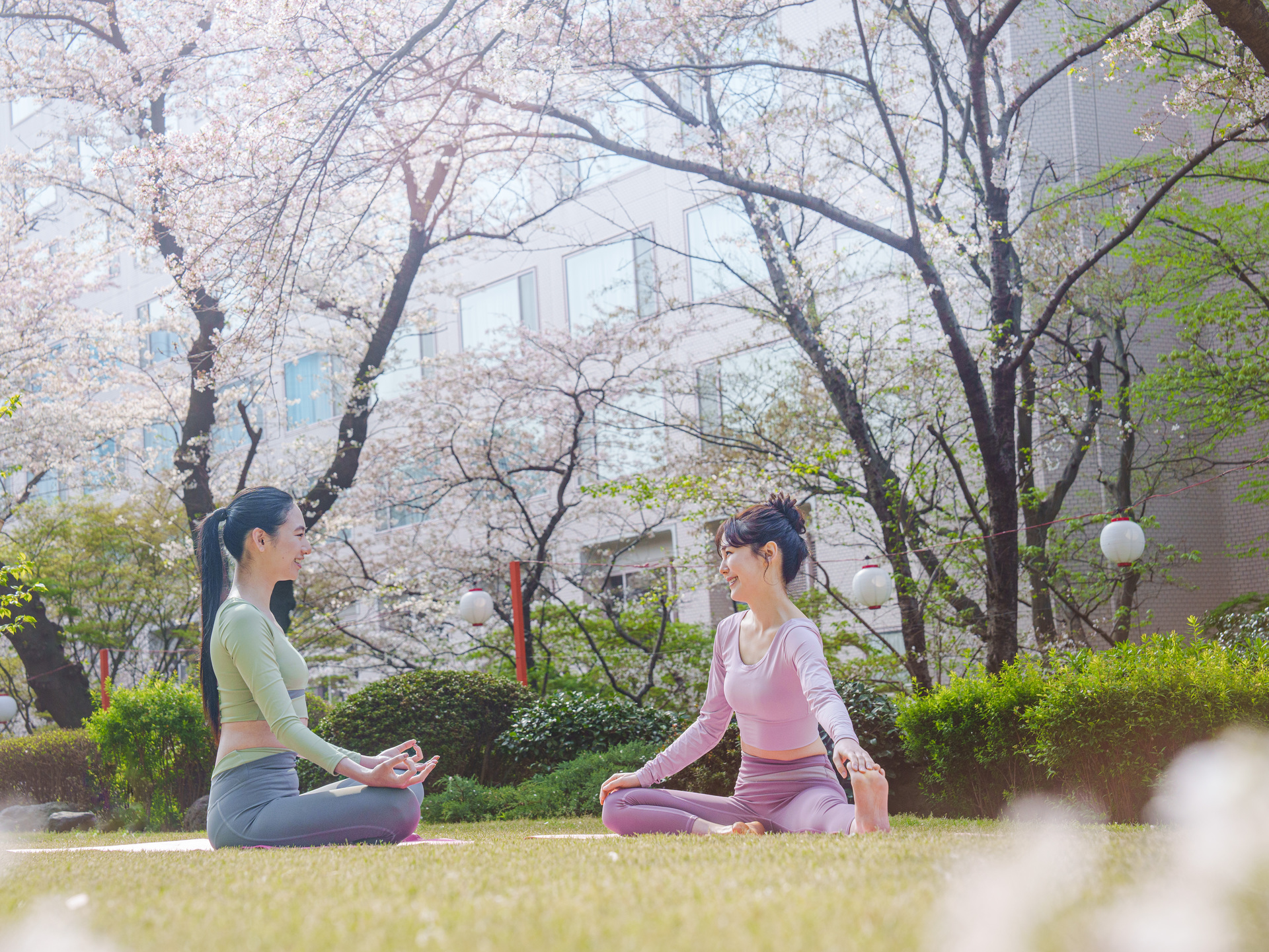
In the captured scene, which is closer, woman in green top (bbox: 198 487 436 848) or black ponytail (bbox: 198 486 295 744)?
woman in green top (bbox: 198 487 436 848)

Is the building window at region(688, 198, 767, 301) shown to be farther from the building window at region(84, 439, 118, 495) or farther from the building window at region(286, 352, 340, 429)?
the building window at region(84, 439, 118, 495)

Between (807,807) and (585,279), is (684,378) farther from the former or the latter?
(807,807)

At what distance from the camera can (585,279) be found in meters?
23.3

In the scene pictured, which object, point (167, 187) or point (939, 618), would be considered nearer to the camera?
point (167, 187)

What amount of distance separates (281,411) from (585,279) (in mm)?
7225

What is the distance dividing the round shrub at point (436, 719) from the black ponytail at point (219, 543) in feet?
17.6

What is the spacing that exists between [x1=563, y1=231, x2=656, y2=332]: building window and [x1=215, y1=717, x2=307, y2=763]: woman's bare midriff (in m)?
17.1

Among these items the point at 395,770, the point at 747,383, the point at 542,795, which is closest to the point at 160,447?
the point at 747,383

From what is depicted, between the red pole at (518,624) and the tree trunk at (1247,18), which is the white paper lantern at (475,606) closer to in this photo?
the red pole at (518,624)

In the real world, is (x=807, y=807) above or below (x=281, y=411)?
below

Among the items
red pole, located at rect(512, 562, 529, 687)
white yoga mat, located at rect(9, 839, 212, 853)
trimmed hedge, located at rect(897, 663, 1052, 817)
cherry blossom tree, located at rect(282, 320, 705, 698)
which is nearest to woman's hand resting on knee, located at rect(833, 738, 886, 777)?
white yoga mat, located at rect(9, 839, 212, 853)

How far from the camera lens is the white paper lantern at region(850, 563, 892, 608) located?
10.0m

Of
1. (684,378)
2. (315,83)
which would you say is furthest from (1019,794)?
(684,378)

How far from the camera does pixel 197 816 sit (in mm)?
10188
